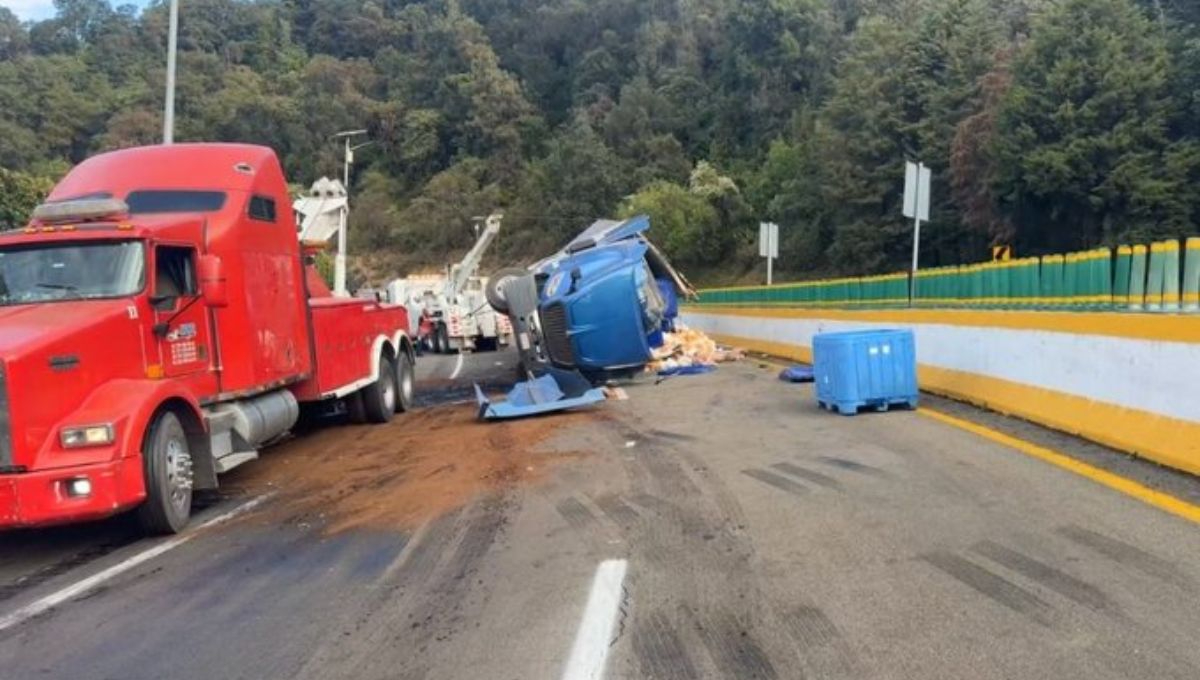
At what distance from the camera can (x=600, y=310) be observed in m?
17.0

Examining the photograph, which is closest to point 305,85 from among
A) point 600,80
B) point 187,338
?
A: point 600,80

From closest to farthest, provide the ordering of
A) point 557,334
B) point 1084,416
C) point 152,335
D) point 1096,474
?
point 1096,474
point 152,335
point 1084,416
point 557,334

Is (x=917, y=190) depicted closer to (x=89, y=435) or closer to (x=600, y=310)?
(x=600, y=310)

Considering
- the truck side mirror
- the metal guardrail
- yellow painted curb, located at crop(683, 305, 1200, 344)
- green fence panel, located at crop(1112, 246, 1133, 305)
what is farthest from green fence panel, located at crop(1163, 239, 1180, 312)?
the truck side mirror

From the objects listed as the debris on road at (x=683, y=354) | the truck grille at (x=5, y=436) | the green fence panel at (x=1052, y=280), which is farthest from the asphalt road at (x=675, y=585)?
the debris on road at (x=683, y=354)

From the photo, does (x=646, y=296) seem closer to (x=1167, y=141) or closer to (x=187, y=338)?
(x=187, y=338)

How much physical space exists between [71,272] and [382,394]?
666 cm

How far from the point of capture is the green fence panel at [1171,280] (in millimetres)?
9258

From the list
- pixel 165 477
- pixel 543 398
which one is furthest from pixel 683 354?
pixel 165 477

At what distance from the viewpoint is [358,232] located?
96.9 m

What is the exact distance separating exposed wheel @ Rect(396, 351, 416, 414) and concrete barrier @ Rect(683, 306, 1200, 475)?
783 centimetres

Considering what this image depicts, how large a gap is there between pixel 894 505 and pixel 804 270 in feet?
170

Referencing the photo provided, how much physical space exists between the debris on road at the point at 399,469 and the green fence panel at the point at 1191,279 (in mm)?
5827

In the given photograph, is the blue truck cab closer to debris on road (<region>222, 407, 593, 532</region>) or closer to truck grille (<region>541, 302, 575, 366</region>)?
truck grille (<region>541, 302, 575, 366</region>)
